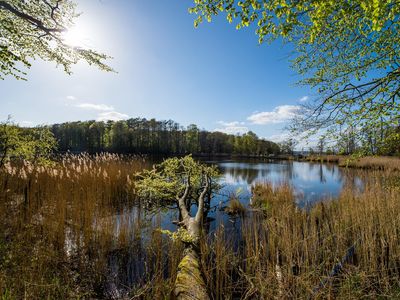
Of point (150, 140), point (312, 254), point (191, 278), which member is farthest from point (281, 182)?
point (150, 140)

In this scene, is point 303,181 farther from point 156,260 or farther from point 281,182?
point 156,260

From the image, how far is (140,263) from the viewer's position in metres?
3.92

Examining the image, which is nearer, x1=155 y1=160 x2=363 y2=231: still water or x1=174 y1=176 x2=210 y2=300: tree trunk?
x1=174 y1=176 x2=210 y2=300: tree trunk

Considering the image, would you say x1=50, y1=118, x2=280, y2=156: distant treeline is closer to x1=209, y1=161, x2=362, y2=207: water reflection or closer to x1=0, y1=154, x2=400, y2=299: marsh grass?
x1=209, y1=161, x2=362, y2=207: water reflection

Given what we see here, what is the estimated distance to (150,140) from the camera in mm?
67438

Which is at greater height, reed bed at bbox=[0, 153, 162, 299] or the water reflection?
reed bed at bbox=[0, 153, 162, 299]

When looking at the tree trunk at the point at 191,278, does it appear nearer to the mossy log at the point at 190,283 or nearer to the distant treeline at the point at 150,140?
the mossy log at the point at 190,283

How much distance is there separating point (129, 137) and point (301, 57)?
61858 millimetres

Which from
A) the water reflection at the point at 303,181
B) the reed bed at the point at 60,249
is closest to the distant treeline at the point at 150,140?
the water reflection at the point at 303,181

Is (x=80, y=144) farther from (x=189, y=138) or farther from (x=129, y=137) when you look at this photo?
(x=189, y=138)

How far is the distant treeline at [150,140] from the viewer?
62.3m

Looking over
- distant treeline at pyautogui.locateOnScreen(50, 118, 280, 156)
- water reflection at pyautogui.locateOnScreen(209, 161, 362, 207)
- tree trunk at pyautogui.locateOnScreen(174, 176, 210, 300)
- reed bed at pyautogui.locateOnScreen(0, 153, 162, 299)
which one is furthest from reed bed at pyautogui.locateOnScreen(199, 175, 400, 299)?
distant treeline at pyautogui.locateOnScreen(50, 118, 280, 156)

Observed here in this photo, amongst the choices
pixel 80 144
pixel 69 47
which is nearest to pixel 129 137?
pixel 80 144

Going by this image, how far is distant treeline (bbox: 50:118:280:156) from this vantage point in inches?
2452
